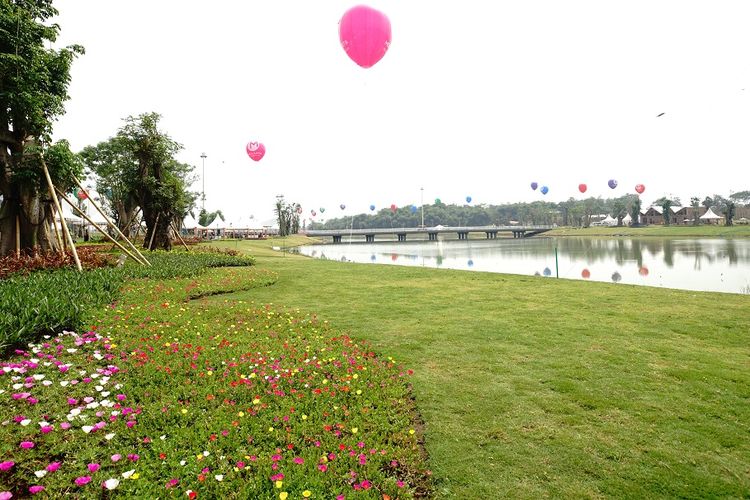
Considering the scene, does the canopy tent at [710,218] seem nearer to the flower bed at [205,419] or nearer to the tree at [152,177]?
the tree at [152,177]

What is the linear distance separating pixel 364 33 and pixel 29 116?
1035 cm

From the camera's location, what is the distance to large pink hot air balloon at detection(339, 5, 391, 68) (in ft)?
31.3

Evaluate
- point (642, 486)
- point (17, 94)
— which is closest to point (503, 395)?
point (642, 486)

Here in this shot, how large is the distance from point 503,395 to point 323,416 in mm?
2141

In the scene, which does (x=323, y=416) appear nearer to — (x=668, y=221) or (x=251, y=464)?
(x=251, y=464)

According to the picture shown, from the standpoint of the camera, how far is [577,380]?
5344mm

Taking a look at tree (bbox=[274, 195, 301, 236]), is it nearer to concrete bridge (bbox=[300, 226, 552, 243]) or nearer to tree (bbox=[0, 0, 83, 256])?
concrete bridge (bbox=[300, 226, 552, 243])

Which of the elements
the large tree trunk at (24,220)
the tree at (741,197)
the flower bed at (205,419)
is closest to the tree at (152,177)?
the large tree trunk at (24,220)

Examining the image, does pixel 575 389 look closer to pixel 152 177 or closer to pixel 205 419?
pixel 205 419

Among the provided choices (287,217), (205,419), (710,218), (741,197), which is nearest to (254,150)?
(205,419)

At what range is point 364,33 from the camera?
9656mm

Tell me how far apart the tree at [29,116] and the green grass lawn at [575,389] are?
9.08 m

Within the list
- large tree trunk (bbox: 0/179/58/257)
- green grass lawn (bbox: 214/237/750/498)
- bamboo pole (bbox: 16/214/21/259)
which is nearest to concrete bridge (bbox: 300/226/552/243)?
large tree trunk (bbox: 0/179/58/257)

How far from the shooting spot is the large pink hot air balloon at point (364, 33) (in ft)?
31.3
